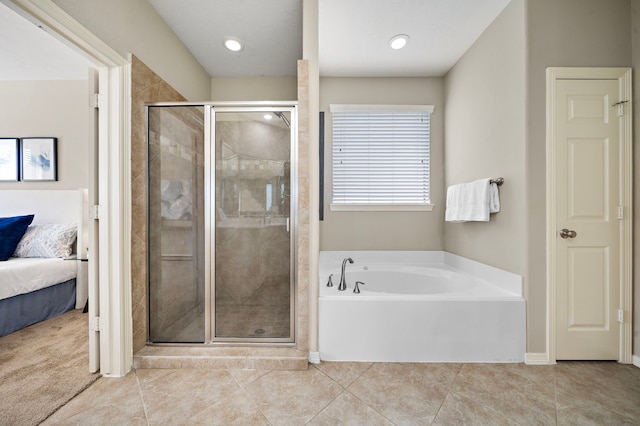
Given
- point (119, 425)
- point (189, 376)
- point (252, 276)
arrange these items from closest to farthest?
point (119, 425), point (189, 376), point (252, 276)

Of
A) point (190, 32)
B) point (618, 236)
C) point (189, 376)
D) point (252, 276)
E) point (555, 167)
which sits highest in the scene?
point (190, 32)

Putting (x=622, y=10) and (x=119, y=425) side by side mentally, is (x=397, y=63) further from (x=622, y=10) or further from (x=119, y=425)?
(x=119, y=425)

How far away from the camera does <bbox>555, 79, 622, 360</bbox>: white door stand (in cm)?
179

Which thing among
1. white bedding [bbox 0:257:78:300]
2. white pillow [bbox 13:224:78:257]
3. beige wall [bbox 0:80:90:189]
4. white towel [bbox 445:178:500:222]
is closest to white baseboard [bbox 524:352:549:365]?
white towel [bbox 445:178:500:222]

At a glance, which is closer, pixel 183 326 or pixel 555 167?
pixel 555 167

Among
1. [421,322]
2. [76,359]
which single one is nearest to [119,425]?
[76,359]

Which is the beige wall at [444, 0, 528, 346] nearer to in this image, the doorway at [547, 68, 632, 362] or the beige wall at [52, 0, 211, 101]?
the doorway at [547, 68, 632, 362]

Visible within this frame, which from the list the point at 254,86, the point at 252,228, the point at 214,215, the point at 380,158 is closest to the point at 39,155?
the point at 254,86

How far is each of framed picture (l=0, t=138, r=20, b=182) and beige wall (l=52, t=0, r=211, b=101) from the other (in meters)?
2.13

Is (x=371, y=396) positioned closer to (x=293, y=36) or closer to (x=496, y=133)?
(x=496, y=133)

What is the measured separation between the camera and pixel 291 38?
7.74 ft

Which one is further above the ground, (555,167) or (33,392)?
(555,167)

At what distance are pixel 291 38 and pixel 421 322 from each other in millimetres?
2460

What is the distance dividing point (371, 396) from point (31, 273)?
9.77ft
